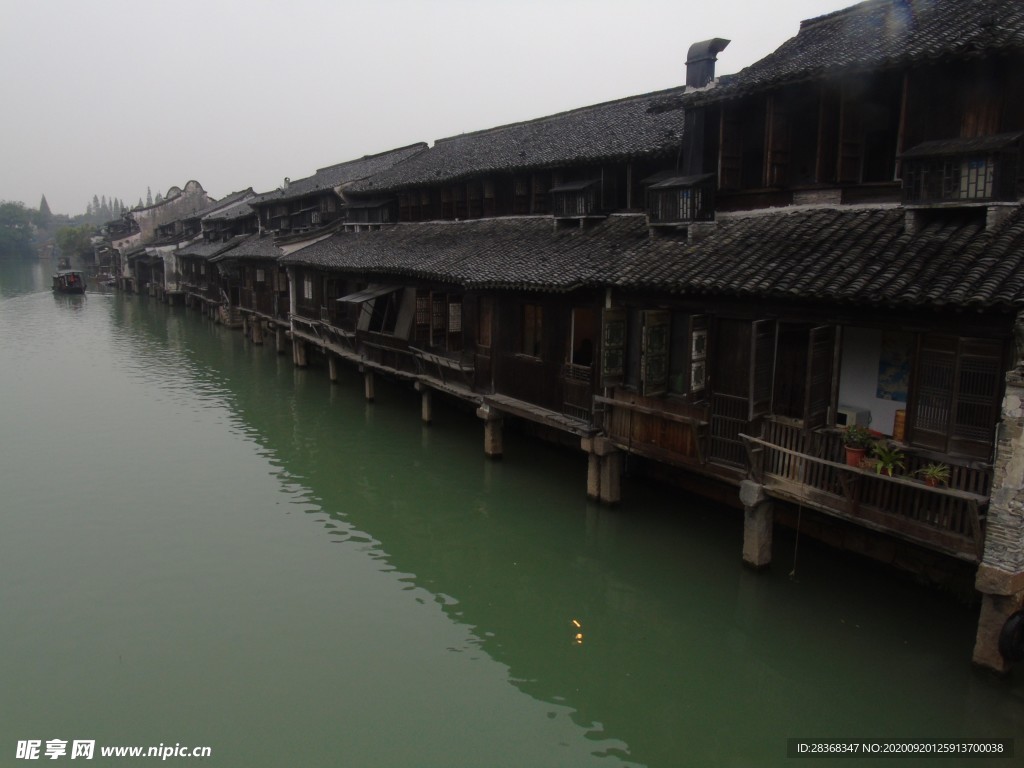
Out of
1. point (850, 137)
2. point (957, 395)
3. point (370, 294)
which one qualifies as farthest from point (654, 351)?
point (370, 294)

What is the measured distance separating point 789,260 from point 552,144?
12.3 meters

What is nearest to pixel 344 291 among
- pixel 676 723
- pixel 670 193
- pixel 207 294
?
pixel 670 193

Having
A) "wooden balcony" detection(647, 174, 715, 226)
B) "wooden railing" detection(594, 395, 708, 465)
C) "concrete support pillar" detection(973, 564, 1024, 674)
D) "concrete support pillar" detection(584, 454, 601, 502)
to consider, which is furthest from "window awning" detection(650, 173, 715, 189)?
"concrete support pillar" detection(973, 564, 1024, 674)

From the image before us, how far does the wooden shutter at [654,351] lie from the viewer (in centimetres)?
1277

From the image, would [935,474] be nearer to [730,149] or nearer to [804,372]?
[804,372]

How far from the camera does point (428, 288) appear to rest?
2108cm

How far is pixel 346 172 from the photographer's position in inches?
1566

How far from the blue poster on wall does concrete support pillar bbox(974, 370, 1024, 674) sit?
2.31 meters

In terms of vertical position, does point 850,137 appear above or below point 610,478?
above

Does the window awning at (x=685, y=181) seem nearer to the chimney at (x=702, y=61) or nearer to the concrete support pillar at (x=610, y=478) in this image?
the chimney at (x=702, y=61)

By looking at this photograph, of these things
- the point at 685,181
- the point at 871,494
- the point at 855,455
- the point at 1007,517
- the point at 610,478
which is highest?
the point at 685,181

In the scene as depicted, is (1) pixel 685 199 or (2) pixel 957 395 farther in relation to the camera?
(1) pixel 685 199

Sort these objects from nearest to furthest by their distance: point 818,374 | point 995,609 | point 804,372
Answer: point 995,609 < point 818,374 < point 804,372

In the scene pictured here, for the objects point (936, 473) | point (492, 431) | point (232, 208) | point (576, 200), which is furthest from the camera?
point (232, 208)
